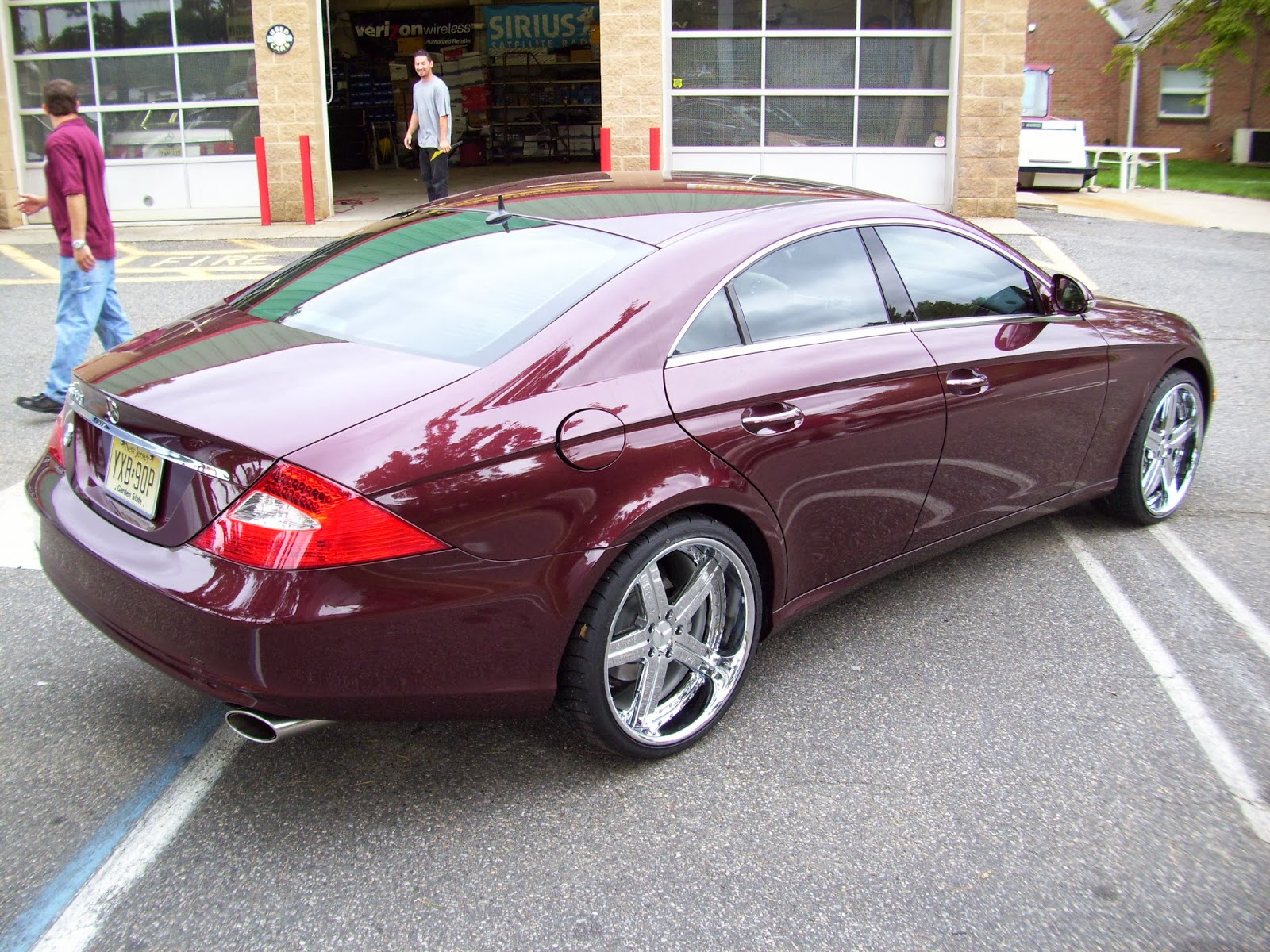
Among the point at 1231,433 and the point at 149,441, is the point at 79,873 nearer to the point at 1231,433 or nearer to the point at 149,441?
the point at 149,441

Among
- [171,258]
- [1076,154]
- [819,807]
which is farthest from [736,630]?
[1076,154]

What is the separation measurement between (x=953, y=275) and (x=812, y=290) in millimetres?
776

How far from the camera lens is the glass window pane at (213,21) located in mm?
14789

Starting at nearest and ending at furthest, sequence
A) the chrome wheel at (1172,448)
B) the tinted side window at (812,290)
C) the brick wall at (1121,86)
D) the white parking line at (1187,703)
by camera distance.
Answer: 1. the white parking line at (1187,703)
2. the tinted side window at (812,290)
3. the chrome wheel at (1172,448)
4. the brick wall at (1121,86)

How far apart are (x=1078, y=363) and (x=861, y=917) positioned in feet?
8.53

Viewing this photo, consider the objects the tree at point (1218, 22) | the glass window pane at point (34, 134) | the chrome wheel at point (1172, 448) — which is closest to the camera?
the chrome wheel at point (1172, 448)

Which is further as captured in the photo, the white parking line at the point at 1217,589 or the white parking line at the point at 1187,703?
the white parking line at the point at 1217,589

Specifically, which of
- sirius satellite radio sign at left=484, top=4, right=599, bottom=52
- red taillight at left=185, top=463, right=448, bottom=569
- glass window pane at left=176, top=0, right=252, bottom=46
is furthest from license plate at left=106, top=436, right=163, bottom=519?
sirius satellite radio sign at left=484, top=4, right=599, bottom=52

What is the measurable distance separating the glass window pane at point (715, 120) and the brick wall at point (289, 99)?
4.49m

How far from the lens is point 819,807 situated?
3072mm

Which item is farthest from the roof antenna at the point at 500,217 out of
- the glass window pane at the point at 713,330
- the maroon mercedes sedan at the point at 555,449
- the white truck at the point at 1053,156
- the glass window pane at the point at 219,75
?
the white truck at the point at 1053,156

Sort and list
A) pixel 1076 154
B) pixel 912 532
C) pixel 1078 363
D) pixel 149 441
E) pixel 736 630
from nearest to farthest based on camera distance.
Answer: pixel 149 441, pixel 736 630, pixel 912 532, pixel 1078 363, pixel 1076 154

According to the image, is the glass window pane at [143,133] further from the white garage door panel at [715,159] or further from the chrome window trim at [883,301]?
the chrome window trim at [883,301]

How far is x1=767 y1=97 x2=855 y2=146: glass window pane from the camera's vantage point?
14.7 m
